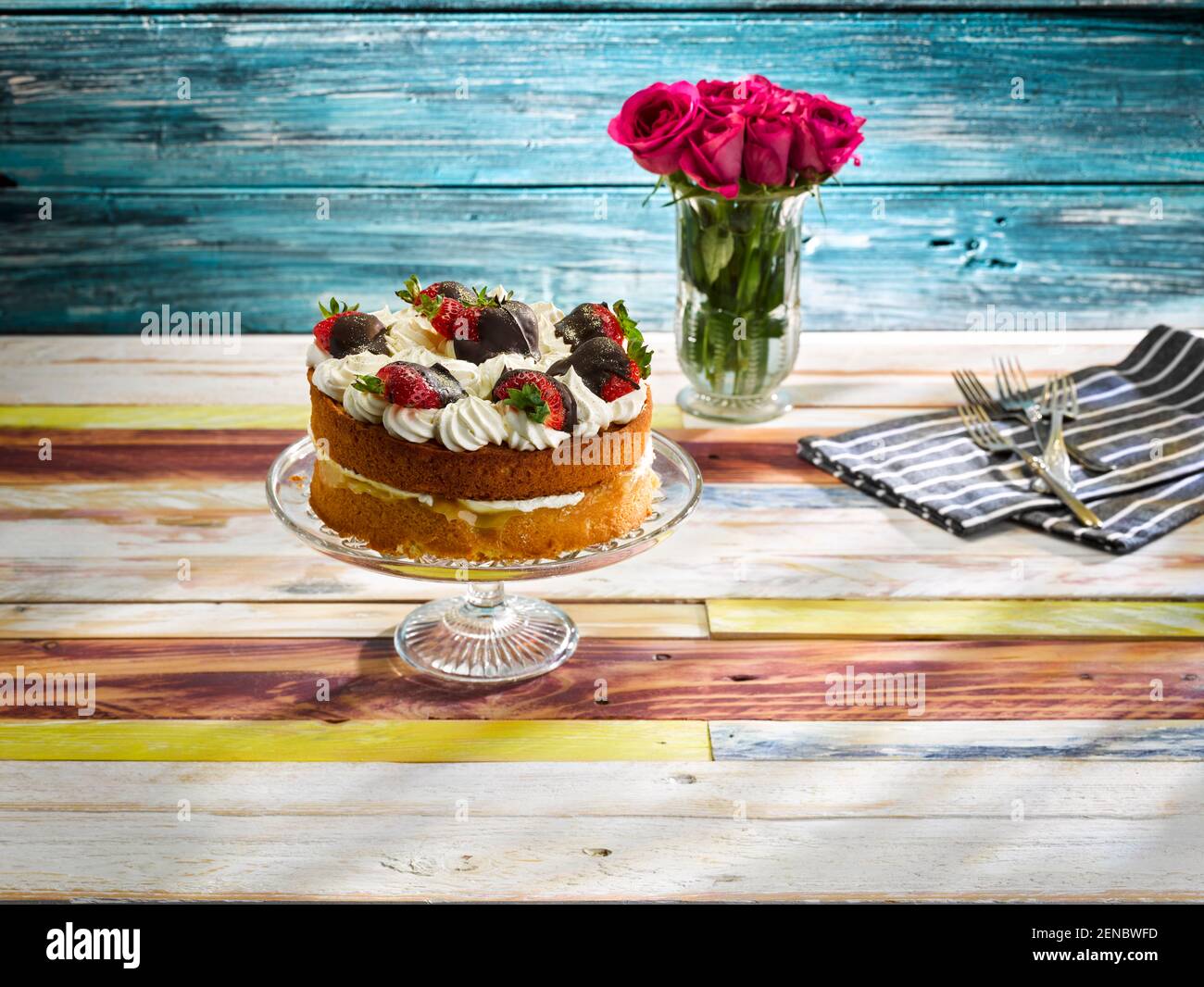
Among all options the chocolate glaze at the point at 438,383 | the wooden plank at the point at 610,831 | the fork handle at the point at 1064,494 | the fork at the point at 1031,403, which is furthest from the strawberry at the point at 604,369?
Result: the fork at the point at 1031,403

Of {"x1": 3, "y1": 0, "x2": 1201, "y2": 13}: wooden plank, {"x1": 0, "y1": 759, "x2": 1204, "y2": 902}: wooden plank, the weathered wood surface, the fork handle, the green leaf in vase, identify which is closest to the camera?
{"x1": 0, "y1": 759, "x2": 1204, "y2": 902}: wooden plank

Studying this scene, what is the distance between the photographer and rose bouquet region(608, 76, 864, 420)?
1.76 meters

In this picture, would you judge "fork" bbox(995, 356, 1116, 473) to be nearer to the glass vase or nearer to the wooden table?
the wooden table

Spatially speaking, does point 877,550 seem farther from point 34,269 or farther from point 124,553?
point 34,269

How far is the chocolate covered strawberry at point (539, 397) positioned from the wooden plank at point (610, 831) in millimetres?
311

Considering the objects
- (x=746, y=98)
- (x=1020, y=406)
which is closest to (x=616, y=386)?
(x=746, y=98)

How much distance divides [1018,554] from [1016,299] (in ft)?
4.59

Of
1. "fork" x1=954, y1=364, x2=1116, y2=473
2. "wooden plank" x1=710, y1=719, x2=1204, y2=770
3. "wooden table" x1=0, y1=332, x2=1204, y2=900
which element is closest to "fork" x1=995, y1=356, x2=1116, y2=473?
"fork" x1=954, y1=364, x2=1116, y2=473

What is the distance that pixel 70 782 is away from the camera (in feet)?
3.70

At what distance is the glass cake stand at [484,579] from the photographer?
120cm

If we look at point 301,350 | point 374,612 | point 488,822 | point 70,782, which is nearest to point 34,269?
point 301,350

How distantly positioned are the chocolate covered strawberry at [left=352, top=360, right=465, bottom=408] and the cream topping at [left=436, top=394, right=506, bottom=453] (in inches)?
0.8

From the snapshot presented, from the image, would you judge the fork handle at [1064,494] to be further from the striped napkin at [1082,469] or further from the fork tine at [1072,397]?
the fork tine at [1072,397]

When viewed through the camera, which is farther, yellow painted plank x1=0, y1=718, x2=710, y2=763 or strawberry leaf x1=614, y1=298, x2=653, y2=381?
strawberry leaf x1=614, y1=298, x2=653, y2=381
